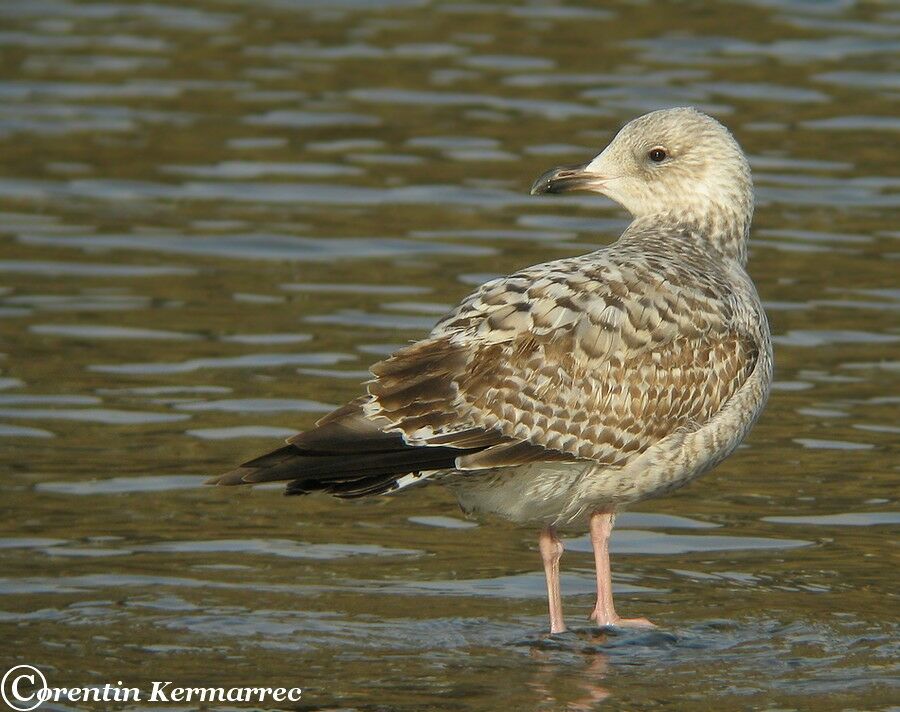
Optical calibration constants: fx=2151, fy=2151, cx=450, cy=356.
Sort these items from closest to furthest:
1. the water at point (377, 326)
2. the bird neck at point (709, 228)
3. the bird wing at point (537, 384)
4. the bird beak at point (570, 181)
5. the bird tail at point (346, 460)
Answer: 1. the bird tail at point (346, 460)
2. the bird wing at point (537, 384)
3. the water at point (377, 326)
4. the bird neck at point (709, 228)
5. the bird beak at point (570, 181)

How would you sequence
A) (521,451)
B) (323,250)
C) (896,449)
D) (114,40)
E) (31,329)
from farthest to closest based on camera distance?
(114,40) → (323,250) → (31,329) → (896,449) → (521,451)

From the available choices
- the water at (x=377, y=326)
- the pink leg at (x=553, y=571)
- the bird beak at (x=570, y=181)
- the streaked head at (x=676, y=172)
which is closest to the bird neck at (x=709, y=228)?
the streaked head at (x=676, y=172)

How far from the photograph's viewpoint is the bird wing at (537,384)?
26.5ft

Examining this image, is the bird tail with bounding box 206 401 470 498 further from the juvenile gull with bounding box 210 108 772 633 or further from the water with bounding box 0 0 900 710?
the water with bounding box 0 0 900 710

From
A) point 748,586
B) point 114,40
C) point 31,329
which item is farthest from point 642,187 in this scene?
point 114,40

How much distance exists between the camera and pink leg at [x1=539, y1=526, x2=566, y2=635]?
855cm

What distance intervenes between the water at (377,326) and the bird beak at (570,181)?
5.41ft

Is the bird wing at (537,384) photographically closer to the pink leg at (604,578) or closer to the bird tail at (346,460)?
the bird tail at (346,460)

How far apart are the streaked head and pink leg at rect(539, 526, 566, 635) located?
1651 millimetres

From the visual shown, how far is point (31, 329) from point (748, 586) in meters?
5.47

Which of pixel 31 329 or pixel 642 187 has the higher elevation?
pixel 642 187

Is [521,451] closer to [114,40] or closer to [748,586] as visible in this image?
[748,586]

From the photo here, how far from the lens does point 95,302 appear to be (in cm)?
1359

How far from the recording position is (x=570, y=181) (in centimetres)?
972
